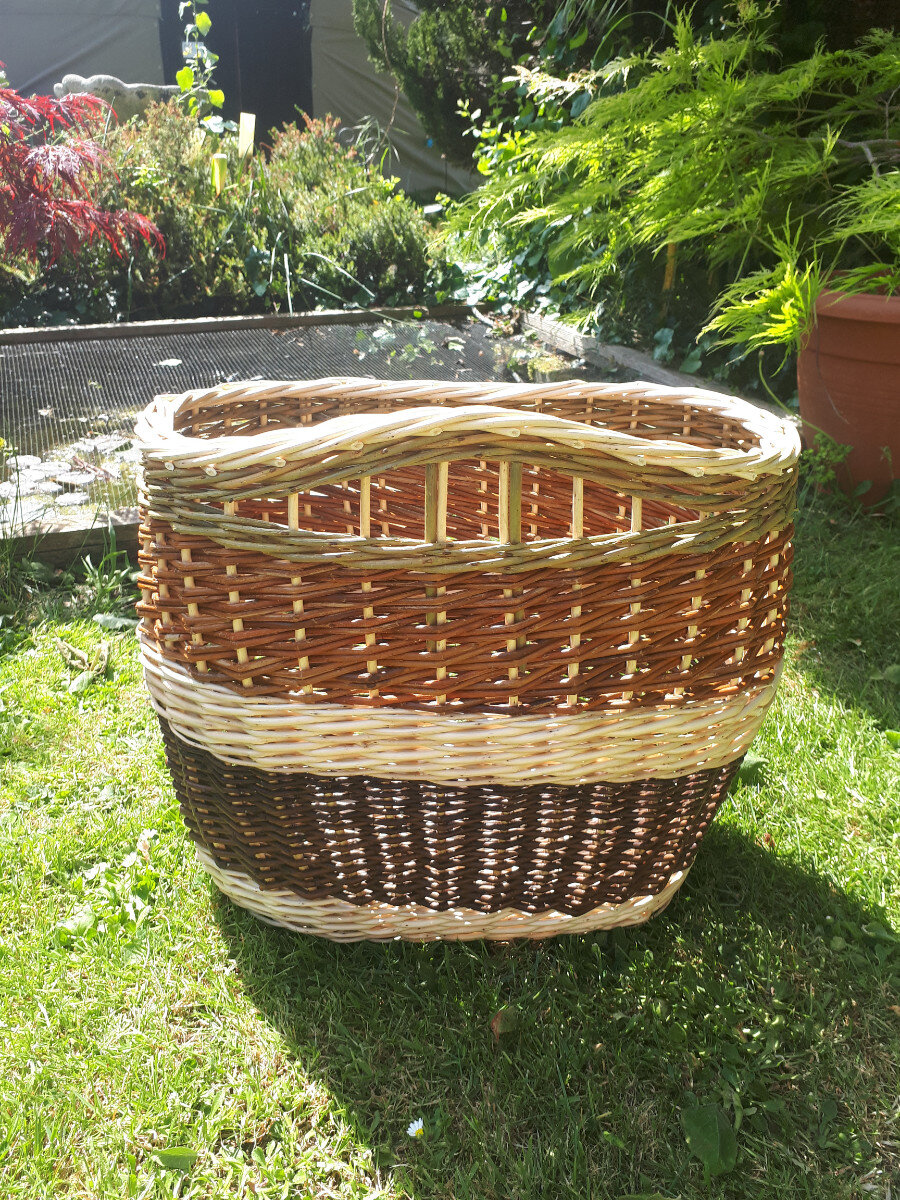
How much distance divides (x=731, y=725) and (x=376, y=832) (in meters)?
0.47

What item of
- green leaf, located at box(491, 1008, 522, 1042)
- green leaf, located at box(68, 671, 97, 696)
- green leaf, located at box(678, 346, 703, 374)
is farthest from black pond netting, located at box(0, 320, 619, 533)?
green leaf, located at box(491, 1008, 522, 1042)

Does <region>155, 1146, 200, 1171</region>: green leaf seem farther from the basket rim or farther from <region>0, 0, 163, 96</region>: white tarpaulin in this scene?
<region>0, 0, 163, 96</region>: white tarpaulin

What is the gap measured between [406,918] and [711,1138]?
0.46 meters

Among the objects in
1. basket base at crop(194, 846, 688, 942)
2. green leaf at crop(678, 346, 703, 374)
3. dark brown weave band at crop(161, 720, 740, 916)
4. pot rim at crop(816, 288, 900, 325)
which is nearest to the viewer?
dark brown weave band at crop(161, 720, 740, 916)

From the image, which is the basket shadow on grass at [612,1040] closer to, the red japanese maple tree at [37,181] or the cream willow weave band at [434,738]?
the cream willow weave band at [434,738]

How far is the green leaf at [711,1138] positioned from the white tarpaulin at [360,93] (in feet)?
27.8

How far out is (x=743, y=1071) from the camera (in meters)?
1.15

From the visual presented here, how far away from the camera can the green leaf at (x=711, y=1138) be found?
1.04m

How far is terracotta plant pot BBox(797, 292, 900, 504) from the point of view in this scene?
2.41 meters

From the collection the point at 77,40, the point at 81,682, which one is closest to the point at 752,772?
the point at 81,682

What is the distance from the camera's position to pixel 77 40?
851cm

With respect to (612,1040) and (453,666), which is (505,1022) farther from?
(453,666)

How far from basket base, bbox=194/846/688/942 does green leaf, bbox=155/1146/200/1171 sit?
0.31m

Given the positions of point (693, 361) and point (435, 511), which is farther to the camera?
point (693, 361)
